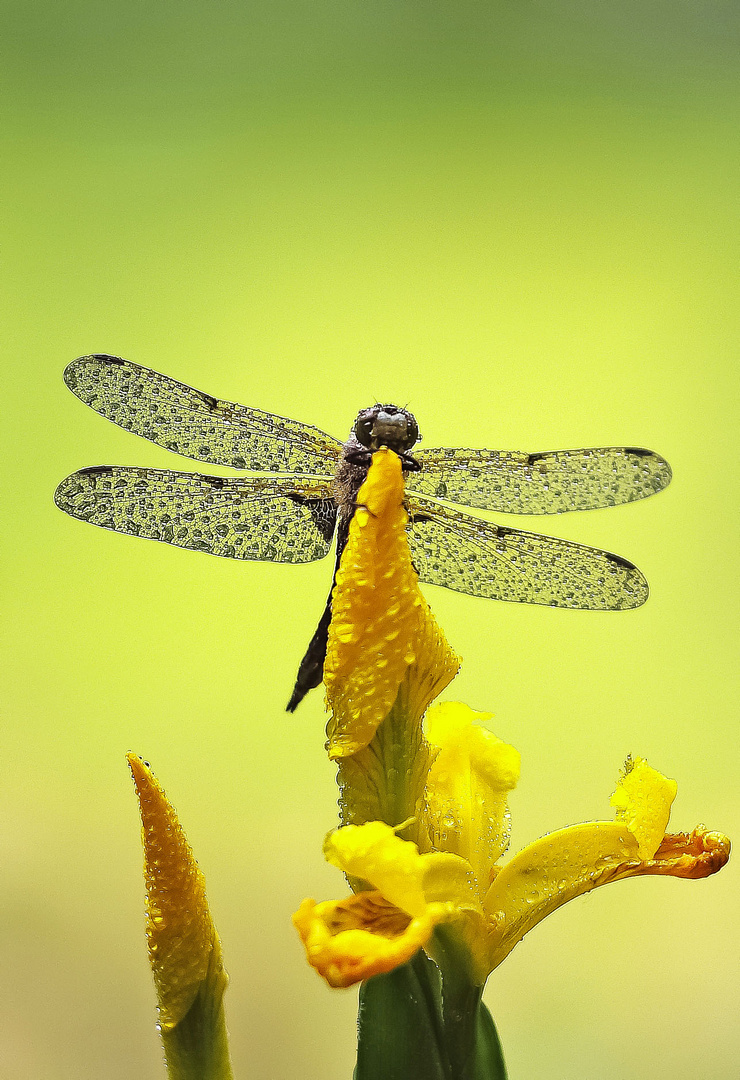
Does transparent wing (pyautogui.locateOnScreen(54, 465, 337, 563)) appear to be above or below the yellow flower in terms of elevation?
above

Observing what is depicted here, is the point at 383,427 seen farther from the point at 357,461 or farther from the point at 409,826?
the point at 409,826

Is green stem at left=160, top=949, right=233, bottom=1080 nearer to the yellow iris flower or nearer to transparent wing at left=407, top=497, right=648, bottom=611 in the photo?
the yellow iris flower

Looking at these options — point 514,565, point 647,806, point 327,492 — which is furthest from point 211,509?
point 647,806

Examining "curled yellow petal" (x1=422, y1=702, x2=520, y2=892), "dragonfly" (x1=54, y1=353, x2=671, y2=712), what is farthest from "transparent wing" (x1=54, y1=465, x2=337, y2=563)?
"curled yellow petal" (x1=422, y1=702, x2=520, y2=892)

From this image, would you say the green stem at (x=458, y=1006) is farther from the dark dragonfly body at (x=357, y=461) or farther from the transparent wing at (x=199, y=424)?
the transparent wing at (x=199, y=424)

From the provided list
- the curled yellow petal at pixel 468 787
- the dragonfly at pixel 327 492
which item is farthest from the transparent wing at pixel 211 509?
the curled yellow petal at pixel 468 787

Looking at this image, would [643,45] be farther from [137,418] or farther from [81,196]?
[137,418]
